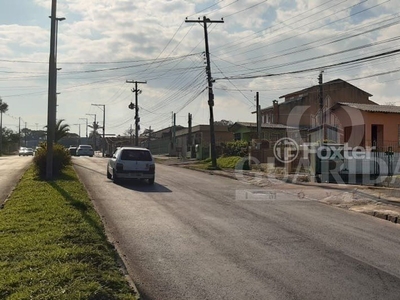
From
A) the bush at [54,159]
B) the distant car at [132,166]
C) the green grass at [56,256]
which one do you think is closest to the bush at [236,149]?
the distant car at [132,166]

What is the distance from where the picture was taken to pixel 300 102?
60.5 m

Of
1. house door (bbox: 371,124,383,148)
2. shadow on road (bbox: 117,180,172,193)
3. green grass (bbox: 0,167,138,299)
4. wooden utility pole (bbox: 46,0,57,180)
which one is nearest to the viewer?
green grass (bbox: 0,167,138,299)

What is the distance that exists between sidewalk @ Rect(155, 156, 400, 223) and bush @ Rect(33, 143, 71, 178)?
29.7 ft

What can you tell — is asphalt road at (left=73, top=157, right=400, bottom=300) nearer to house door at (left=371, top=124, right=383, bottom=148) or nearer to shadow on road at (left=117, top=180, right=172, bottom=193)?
shadow on road at (left=117, top=180, right=172, bottom=193)

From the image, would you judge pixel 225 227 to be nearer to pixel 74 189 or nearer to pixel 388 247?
pixel 388 247

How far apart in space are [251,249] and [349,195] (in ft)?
33.2

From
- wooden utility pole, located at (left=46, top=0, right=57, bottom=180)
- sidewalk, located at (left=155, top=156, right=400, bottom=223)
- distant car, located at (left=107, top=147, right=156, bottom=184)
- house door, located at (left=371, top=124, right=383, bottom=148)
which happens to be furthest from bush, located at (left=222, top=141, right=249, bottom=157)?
wooden utility pole, located at (left=46, top=0, right=57, bottom=180)

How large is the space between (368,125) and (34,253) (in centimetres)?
2807

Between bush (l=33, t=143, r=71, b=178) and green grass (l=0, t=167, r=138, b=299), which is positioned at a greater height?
bush (l=33, t=143, r=71, b=178)

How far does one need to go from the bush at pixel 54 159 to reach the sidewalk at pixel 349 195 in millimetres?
9063

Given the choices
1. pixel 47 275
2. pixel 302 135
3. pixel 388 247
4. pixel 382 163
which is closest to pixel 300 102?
pixel 302 135

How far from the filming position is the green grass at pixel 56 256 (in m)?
5.03

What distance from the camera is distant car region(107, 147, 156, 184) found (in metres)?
20.0

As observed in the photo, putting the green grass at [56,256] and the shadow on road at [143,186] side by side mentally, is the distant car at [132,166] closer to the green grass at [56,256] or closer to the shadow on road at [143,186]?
the shadow on road at [143,186]
